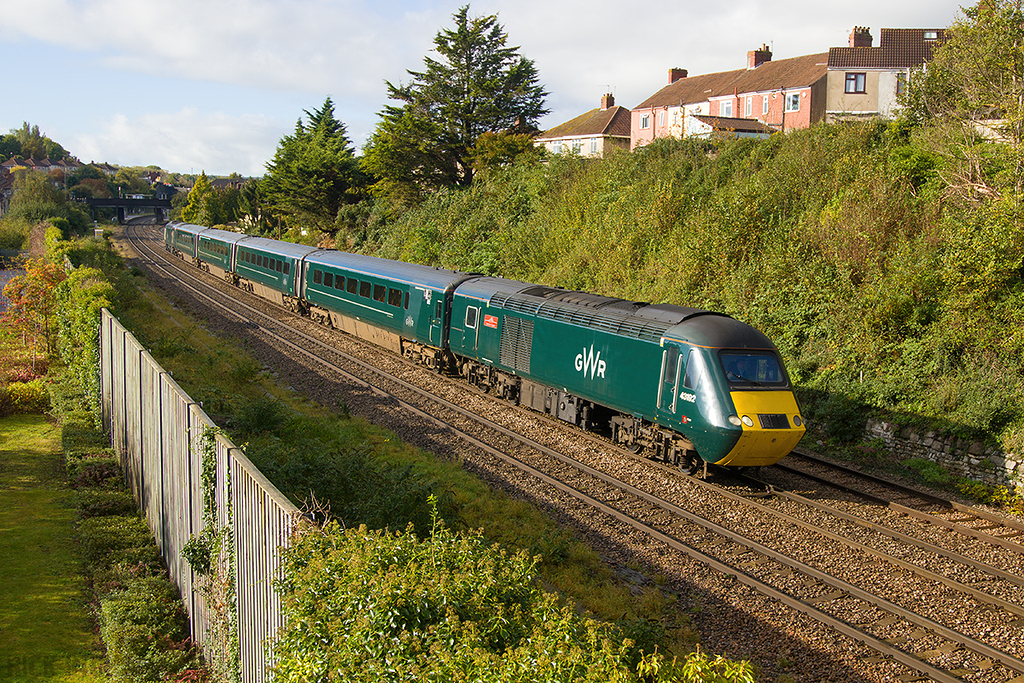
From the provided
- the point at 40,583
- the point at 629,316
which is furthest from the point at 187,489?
the point at 629,316

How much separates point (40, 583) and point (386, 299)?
594 inches

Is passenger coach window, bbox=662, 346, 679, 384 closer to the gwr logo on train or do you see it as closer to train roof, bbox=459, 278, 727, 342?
train roof, bbox=459, 278, 727, 342

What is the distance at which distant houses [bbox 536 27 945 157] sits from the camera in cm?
3475

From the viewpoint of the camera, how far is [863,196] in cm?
1992

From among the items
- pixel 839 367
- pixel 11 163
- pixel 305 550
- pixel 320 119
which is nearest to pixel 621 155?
pixel 839 367

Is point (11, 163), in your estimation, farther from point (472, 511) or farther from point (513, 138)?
point (472, 511)

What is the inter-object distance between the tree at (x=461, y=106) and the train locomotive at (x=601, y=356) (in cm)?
1920

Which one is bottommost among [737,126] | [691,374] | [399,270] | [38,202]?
[691,374]

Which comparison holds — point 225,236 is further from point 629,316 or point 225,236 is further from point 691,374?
point 691,374

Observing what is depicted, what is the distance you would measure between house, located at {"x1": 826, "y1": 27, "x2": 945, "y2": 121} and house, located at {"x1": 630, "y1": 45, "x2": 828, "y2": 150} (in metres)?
1.23

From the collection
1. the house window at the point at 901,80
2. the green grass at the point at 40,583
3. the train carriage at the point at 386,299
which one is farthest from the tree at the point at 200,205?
the green grass at the point at 40,583

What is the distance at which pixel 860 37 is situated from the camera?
3916 cm

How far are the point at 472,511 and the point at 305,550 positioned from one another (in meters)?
6.36

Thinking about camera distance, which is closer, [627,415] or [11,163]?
[627,415]
